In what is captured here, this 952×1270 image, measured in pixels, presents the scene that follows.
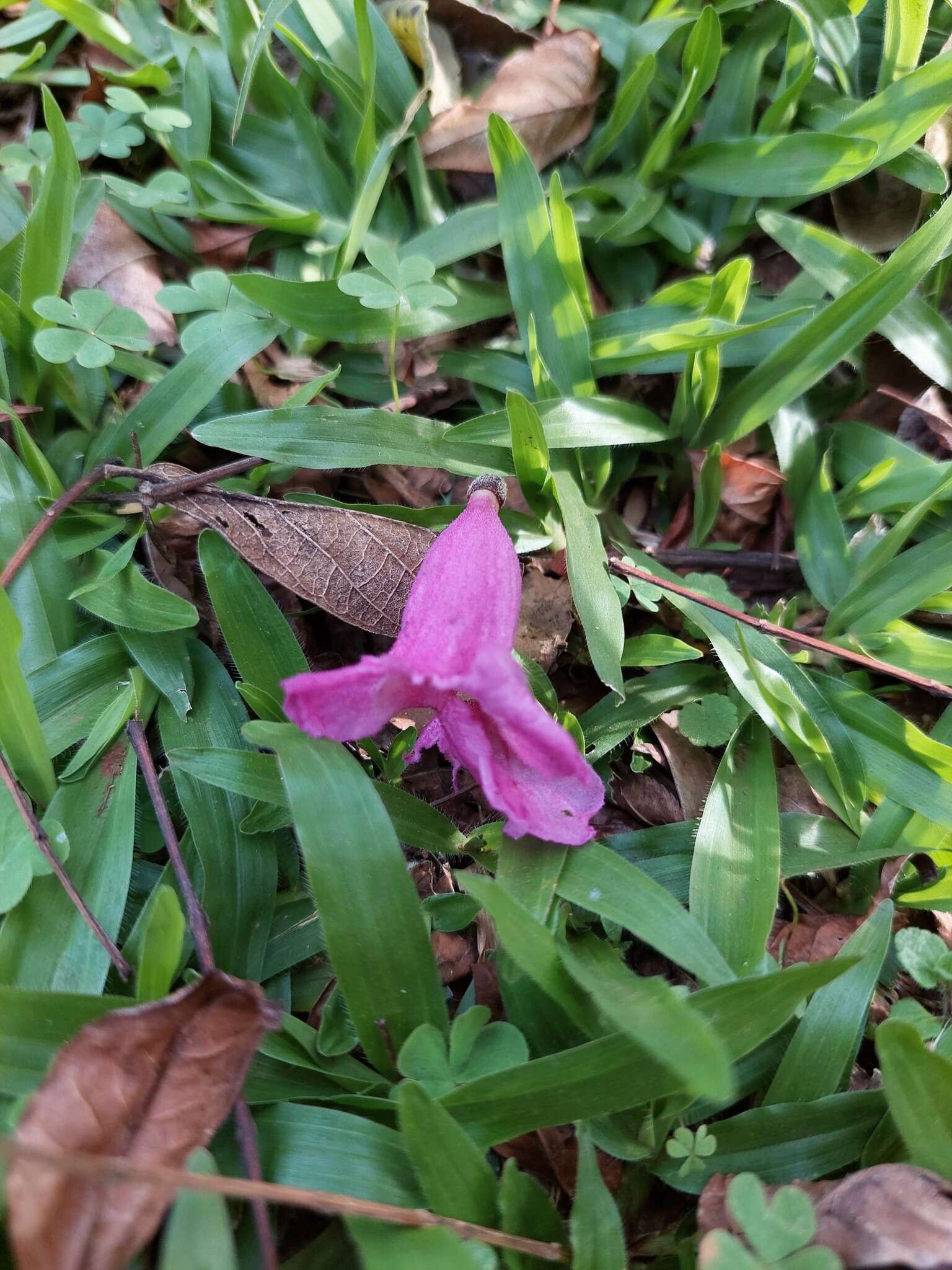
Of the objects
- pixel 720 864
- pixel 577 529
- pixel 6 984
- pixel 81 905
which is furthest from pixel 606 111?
pixel 6 984

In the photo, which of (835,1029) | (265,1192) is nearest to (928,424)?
Result: (835,1029)

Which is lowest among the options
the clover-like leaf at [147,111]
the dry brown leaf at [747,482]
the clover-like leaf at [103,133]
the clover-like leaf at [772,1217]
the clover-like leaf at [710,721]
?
the clover-like leaf at [772,1217]

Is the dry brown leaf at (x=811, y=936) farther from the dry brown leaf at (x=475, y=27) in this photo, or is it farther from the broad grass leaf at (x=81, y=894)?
the dry brown leaf at (x=475, y=27)

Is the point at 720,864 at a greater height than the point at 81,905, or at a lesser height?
greater

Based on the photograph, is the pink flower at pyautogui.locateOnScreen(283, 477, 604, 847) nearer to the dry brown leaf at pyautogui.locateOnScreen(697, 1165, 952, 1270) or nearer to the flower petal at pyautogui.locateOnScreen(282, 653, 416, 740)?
the flower petal at pyautogui.locateOnScreen(282, 653, 416, 740)

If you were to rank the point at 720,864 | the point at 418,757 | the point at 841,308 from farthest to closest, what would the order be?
the point at 841,308, the point at 418,757, the point at 720,864

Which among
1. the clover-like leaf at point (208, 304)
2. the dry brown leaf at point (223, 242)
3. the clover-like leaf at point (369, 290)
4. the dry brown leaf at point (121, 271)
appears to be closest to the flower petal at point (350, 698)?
the clover-like leaf at point (369, 290)

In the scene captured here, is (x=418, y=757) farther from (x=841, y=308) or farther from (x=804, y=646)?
(x=841, y=308)

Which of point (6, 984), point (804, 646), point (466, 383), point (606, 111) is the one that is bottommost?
point (6, 984)
